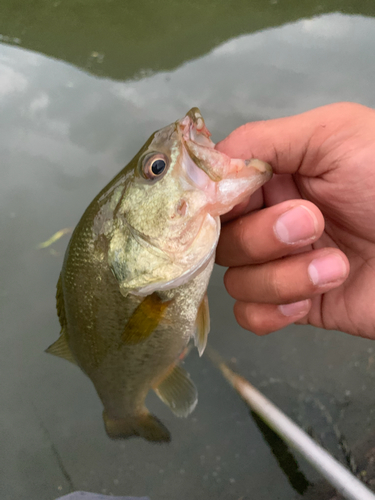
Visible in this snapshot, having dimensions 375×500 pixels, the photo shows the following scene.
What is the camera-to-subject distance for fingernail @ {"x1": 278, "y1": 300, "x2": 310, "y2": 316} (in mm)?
1197

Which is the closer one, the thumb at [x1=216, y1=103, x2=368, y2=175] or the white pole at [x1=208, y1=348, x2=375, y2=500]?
the thumb at [x1=216, y1=103, x2=368, y2=175]

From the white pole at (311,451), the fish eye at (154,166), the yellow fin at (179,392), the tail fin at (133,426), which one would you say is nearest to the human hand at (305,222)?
the fish eye at (154,166)

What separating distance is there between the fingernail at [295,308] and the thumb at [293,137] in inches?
19.6

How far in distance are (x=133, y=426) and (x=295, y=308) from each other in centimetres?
96

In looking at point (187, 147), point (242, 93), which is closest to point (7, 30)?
point (242, 93)

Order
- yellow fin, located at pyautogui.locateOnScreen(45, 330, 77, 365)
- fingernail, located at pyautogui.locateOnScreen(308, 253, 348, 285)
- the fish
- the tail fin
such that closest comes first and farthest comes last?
1. the fish
2. fingernail, located at pyautogui.locateOnScreen(308, 253, 348, 285)
3. yellow fin, located at pyautogui.locateOnScreen(45, 330, 77, 365)
4. the tail fin

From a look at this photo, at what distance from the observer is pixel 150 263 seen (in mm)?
939

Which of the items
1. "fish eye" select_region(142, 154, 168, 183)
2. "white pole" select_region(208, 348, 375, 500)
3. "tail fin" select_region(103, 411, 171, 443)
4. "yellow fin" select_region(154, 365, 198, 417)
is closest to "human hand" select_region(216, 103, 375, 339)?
"fish eye" select_region(142, 154, 168, 183)

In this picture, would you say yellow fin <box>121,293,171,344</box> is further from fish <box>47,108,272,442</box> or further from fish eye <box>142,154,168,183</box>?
fish eye <box>142,154,168,183</box>

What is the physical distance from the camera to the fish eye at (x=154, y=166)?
906mm

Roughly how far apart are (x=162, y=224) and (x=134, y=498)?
157 cm

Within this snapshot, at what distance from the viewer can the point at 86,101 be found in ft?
8.92

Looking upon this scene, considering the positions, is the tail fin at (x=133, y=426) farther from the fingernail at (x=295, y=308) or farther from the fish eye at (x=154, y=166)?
the fish eye at (x=154, y=166)

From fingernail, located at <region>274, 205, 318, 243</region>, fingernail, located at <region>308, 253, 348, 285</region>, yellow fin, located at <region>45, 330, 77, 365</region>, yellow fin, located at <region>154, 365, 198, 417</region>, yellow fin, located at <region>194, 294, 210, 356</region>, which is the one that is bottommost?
yellow fin, located at <region>154, 365, 198, 417</region>
